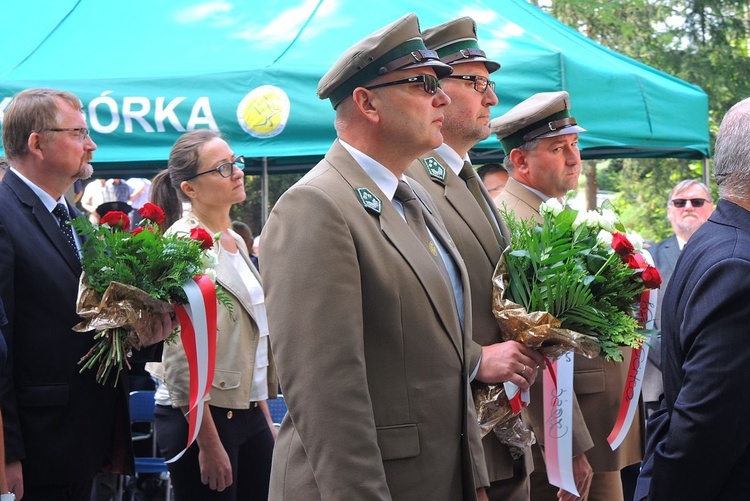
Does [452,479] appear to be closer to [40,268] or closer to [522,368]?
[522,368]

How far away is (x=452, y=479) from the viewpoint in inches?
106

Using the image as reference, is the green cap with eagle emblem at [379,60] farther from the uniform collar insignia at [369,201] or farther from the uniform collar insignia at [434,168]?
the uniform collar insignia at [434,168]

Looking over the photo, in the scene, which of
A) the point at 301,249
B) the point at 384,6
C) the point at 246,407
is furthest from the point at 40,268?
the point at 384,6

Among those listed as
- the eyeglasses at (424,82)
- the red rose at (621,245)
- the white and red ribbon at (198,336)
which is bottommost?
the white and red ribbon at (198,336)

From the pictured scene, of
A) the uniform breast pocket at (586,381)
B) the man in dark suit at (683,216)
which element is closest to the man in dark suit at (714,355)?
the uniform breast pocket at (586,381)

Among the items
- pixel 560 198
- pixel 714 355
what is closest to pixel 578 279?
pixel 714 355

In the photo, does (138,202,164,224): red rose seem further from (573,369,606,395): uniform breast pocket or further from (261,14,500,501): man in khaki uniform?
(573,369,606,395): uniform breast pocket

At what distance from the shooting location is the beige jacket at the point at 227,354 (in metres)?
4.21

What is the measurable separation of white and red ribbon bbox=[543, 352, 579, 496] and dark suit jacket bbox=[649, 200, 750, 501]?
62 cm

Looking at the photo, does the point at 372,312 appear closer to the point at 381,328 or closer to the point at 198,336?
the point at 381,328

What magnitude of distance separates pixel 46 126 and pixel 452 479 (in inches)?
86.6

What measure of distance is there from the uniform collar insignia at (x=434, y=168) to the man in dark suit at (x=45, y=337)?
1.37 metres

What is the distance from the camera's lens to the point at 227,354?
430cm

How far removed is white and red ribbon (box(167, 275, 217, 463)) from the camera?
365cm
